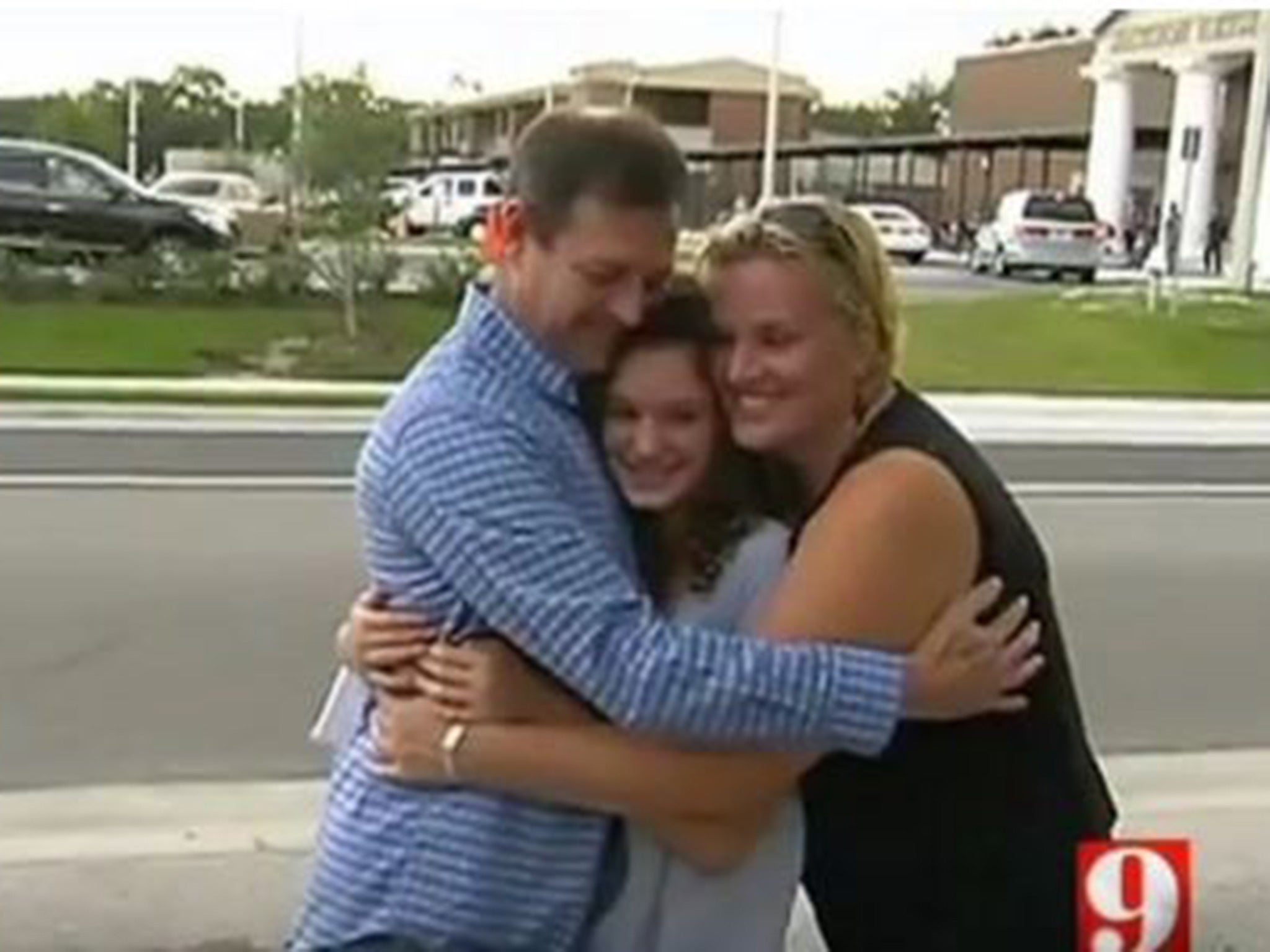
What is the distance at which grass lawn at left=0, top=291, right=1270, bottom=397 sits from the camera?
18578 millimetres

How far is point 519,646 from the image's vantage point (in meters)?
2.02

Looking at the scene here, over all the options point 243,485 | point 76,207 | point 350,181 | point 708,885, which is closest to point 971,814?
point 708,885

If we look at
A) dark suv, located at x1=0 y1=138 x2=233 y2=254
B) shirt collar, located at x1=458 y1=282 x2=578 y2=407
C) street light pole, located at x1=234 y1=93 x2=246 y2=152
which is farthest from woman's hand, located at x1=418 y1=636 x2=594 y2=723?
street light pole, located at x1=234 y1=93 x2=246 y2=152

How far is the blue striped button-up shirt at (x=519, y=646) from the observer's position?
198 cm

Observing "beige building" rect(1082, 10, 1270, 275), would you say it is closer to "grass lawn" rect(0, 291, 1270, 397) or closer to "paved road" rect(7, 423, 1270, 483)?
"grass lawn" rect(0, 291, 1270, 397)

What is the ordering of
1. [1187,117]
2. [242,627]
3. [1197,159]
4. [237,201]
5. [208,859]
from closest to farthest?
[208,859], [242,627], [237,201], [1197,159], [1187,117]

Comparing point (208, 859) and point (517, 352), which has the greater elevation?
point (517, 352)

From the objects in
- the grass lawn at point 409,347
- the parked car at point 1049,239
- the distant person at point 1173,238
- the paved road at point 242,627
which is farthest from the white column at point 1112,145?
the paved road at point 242,627

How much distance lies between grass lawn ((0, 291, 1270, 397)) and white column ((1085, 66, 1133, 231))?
31593 millimetres

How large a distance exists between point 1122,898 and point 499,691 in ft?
2.38

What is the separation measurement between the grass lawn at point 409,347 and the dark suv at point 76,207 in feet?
15.3

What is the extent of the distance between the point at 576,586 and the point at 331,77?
34.3 m

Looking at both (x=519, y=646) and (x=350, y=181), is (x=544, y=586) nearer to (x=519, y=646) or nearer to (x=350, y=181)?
(x=519, y=646)

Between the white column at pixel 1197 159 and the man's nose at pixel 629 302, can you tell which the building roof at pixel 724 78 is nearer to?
the white column at pixel 1197 159
